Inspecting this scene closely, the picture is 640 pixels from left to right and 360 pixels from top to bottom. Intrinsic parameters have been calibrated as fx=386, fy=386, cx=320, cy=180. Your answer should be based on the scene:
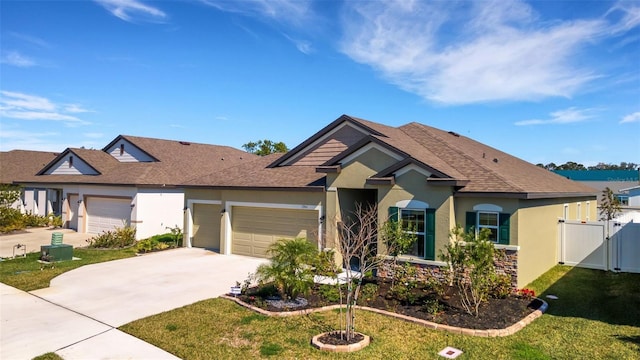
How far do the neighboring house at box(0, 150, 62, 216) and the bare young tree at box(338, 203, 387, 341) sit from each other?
24122 mm

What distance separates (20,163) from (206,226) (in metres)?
26.2

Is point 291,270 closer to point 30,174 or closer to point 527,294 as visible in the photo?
point 527,294

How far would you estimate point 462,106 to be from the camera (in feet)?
77.8

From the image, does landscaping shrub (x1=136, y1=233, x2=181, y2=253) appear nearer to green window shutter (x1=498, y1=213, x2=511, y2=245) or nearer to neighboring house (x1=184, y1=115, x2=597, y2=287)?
neighboring house (x1=184, y1=115, x2=597, y2=287)

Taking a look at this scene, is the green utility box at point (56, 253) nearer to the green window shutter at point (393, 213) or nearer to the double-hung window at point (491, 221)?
the green window shutter at point (393, 213)

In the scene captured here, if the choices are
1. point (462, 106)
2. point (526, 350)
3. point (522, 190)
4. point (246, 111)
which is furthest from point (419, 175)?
point (246, 111)

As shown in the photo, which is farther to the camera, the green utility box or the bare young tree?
the green utility box

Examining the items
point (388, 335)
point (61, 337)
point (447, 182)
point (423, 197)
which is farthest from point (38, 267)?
point (447, 182)

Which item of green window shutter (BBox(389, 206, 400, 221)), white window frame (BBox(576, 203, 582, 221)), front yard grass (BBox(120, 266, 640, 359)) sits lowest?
front yard grass (BBox(120, 266, 640, 359))

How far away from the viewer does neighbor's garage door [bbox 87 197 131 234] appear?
21969 mm

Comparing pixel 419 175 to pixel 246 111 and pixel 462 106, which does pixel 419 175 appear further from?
pixel 246 111

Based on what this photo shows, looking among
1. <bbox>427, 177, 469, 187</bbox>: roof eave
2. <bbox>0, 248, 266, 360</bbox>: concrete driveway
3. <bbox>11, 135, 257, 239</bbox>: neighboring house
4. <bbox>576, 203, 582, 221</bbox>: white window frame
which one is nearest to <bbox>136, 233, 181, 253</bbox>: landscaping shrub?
<bbox>0, 248, 266, 360</bbox>: concrete driveway

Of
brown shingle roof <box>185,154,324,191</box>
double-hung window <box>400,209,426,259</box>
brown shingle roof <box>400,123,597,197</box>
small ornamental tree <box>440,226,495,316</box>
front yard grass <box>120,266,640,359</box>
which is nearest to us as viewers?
front yard grass <box>120,266,640,359</box>

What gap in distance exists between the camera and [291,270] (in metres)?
10.2
